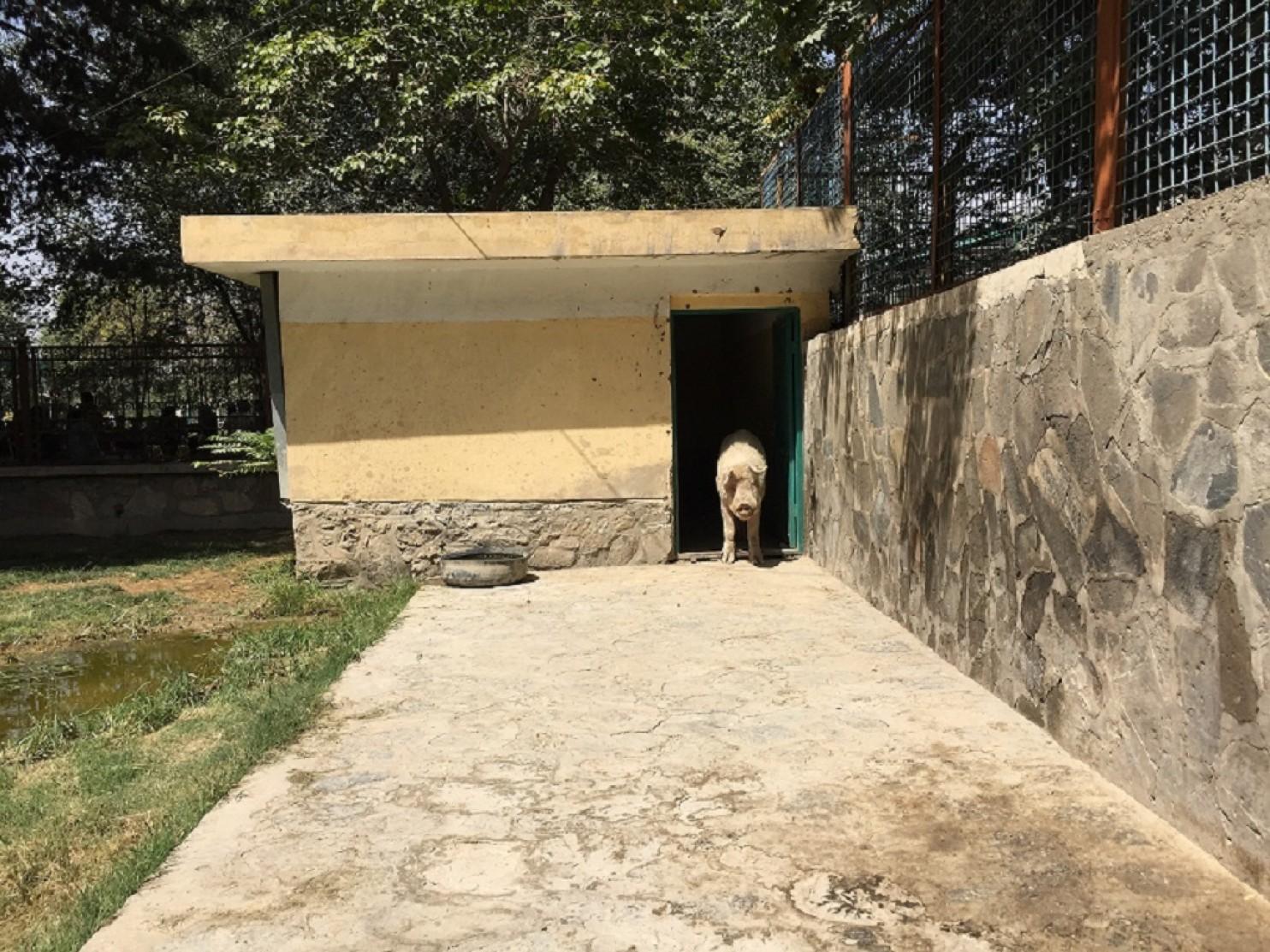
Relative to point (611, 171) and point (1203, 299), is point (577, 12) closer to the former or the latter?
point (611, 171)

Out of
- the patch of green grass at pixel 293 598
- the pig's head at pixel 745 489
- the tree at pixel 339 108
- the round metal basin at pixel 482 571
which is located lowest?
the patch of green grass at pixel 293 598

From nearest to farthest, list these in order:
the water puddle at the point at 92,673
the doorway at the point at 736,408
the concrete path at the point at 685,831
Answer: the concrete path at the point at 685,831, the water puddle at the point at 92,673, the doorway at the point at 736,408

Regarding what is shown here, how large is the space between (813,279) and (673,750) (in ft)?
19.8

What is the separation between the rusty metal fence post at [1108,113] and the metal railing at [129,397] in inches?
489

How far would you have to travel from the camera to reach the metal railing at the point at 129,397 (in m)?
14.4

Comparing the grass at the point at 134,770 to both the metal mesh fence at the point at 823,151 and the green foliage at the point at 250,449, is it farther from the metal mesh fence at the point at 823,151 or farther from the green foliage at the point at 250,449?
the metal mesh fence at the point at 823,151

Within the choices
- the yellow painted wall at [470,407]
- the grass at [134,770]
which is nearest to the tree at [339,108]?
the yellow painted wall at [470,407]

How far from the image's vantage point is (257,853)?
352cm

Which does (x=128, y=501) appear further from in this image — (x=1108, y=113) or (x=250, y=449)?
(x=1108, y=113)

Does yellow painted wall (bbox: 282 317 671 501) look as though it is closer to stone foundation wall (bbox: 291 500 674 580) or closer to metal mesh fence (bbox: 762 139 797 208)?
stone foundation wall (bbox: 291 500 674 580)

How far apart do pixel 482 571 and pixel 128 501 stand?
767 centimetres

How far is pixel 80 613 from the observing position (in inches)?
344

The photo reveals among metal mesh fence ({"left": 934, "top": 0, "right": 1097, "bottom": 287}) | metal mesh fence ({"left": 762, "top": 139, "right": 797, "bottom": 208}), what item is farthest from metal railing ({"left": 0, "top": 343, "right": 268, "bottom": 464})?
metal mesh fence ({"left": 934, "top": 0, "right": 1097, "bottom": 287})

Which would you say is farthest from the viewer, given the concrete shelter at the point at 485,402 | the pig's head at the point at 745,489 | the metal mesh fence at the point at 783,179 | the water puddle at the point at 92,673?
the metal mesh fence at the point at 783,179
